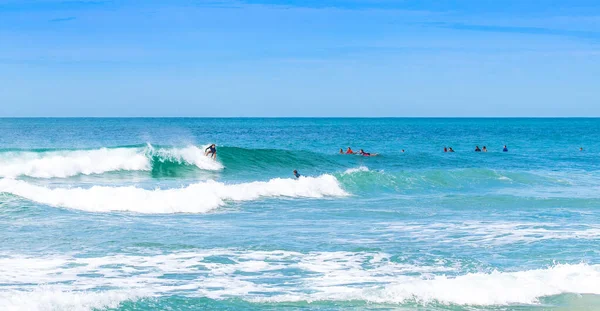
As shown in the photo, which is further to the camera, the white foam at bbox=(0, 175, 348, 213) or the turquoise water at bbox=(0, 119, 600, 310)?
the white foam at bbox=(0, 175, 348, 213)

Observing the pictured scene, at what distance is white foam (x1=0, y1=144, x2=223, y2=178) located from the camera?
100ft

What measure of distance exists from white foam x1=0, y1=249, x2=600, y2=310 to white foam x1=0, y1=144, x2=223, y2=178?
19.2 metres

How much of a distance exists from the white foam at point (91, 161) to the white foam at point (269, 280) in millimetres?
19180

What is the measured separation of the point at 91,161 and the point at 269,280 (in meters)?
23.4

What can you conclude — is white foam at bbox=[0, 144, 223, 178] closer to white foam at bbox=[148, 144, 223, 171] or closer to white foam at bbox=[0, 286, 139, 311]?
white foam at bbox=[148, 144, 223, 171]

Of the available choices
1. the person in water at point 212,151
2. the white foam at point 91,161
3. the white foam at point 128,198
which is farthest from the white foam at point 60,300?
the person in water at point 212,151

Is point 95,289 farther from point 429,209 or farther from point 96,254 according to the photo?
point 429,209

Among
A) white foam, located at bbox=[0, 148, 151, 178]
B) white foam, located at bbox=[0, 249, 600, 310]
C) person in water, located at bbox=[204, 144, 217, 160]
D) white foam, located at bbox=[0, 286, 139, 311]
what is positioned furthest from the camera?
person in water, located at bbox=[204, 144, 217, 160]

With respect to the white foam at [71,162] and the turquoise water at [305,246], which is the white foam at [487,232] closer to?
the turquoise water at [305,246]

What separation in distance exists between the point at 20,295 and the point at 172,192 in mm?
11392

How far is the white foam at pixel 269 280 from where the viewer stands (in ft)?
32.9

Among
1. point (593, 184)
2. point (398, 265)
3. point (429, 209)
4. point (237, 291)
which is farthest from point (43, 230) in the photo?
point (593, 184)

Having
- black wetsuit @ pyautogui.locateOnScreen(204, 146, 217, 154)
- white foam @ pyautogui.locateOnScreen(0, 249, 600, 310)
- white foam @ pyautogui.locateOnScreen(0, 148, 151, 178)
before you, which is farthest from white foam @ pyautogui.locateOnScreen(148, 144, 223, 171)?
white foam @ pyautogui.locateOnScreen(0, 249, 600, 310)

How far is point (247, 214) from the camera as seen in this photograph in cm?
1900
